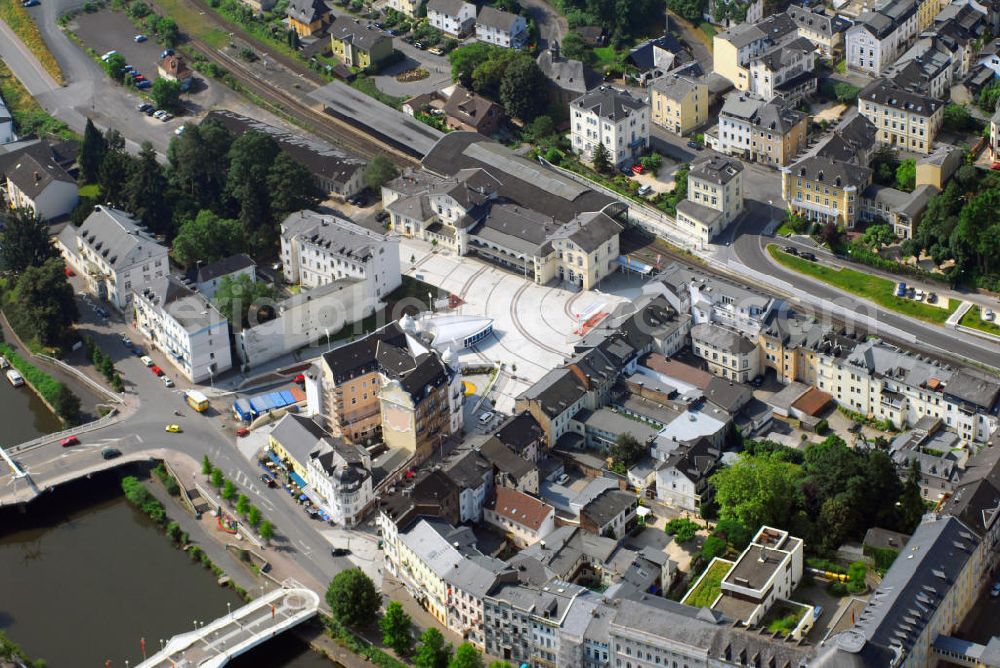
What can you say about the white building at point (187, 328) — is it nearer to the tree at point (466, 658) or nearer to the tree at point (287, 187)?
the tree at point (287, 187)

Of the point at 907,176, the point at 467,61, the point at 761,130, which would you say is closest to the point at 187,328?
the point at 467,61

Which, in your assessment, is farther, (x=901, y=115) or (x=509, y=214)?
(x=901, y=115)

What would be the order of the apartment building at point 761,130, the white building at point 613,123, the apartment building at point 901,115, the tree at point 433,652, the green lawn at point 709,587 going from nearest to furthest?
1. the tree at point 433,652
2. the green lawn at point 709,587
3. the apartment building at point 901,115
4. the apartment building at point 761,130
5. the white building at point 613,123

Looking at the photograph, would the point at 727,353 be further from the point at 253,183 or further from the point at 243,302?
the point at 253,183

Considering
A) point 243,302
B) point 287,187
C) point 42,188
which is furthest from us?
point 42,188

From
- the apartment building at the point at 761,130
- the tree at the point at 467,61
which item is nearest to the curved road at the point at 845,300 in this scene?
the apartment building at the point at 761,130

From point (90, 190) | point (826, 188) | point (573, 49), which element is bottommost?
point (90, 190)
